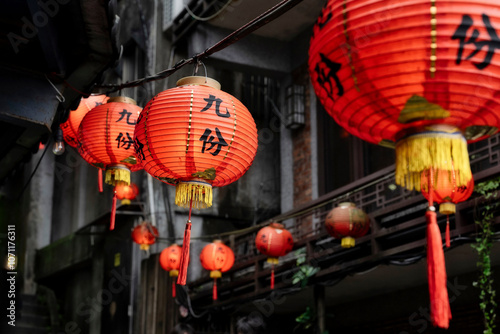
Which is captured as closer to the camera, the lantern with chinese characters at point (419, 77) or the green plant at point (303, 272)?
the lantern with chinese characters at point (419, 77)

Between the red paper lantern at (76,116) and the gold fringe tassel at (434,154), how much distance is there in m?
4.44

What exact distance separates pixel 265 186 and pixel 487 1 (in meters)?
12.4

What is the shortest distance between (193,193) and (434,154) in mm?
2319

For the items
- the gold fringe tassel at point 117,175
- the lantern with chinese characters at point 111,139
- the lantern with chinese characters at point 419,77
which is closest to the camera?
the lantern with chinese characters at point 419,77

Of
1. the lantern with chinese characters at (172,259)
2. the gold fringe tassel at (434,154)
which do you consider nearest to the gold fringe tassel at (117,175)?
the gold fringe tassel at (434,154)

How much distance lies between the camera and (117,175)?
6.36 meters

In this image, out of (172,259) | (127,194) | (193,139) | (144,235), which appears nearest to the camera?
(193,139)

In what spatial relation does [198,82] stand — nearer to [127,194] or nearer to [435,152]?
[435,152]

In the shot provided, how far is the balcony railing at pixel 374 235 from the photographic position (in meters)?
8.37

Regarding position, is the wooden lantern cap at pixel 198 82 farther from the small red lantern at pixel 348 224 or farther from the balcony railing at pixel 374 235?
the small red lantern at pixel 348 224

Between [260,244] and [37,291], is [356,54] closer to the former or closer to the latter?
[260,244]

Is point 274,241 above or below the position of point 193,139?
above

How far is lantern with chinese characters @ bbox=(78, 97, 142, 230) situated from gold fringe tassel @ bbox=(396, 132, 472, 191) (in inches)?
140

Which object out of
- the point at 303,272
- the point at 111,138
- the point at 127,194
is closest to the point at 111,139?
the point at 111,138
